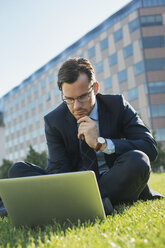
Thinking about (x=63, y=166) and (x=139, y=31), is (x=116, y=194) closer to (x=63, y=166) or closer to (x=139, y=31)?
Answer: (x=63, y=166)

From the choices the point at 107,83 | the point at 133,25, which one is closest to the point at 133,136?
the point at 133,25

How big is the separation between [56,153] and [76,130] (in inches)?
12.8

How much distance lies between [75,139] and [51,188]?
1.32 m

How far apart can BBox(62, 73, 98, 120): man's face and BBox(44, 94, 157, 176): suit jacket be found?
0.19 m

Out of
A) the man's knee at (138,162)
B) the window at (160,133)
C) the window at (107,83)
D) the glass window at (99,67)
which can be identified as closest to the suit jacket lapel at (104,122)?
the man's knee at (138,162)

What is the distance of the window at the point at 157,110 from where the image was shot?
32.6 metres

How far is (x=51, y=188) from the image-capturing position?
209 centimetres

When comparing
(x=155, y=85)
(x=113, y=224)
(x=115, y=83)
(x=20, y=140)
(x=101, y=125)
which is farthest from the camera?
(x=20, y=140)

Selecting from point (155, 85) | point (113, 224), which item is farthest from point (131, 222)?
point (155, 85)

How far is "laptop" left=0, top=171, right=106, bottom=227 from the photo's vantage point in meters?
2.06

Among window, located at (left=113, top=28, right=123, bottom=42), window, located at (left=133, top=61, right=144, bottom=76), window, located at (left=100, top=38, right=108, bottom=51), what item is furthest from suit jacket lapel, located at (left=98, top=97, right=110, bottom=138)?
window, located at (left=100, top=38, right=108, bottom=51)

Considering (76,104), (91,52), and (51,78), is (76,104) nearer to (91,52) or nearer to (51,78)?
(91,52)

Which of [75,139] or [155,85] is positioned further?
[155,85]

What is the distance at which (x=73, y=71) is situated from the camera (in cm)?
316
